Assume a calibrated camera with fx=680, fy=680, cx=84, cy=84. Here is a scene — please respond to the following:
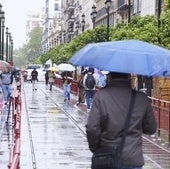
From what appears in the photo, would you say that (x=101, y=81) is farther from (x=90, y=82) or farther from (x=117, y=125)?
(x=117, y=125)

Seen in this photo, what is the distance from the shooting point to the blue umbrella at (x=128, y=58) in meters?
6.52

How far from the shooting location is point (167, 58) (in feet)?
22.1

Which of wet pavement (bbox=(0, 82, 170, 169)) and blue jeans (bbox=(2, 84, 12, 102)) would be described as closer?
wet pavement (bbox=(0, 82, 170, 169))

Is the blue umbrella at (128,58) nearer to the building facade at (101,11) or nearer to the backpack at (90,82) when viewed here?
the backpack at (90,82)

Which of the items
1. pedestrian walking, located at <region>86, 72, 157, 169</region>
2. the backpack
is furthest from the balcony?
pedestrian walking, located at <region>86, 72, 157, 169</region>

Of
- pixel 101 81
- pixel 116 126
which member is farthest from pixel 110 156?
pixel 101 81

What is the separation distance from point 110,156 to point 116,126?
12.4 inches

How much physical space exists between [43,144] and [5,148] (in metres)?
1.34

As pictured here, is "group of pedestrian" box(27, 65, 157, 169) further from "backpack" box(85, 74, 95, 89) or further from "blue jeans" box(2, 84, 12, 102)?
"blue jeans" box(2, 84, 12, 102)

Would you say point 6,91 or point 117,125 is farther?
point 6,91

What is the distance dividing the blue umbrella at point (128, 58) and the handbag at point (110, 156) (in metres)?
0.45

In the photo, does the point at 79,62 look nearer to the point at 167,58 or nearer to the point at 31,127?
the point at 167,58

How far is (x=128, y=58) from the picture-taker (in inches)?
259

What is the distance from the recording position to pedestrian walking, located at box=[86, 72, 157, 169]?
6.32 metres
